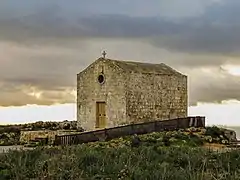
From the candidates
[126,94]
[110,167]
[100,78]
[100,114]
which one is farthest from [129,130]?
[110,167]

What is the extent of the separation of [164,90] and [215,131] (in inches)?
208

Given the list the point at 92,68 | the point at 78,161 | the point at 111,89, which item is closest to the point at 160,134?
the point at 111,89

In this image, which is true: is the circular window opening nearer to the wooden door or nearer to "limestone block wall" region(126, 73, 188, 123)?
the wooden door

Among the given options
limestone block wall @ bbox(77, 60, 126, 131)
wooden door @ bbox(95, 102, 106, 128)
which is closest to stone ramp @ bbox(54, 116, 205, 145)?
limestone block wall @ bbox(77, 60, 126, 131)

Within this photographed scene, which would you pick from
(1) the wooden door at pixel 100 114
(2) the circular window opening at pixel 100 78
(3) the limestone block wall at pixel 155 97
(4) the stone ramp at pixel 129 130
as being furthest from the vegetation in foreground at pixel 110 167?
(2) the circular window opening at pixel 100 78

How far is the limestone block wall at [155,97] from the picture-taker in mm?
31703

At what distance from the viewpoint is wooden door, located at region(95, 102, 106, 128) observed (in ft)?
108

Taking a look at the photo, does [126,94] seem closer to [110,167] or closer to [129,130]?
[129,130]

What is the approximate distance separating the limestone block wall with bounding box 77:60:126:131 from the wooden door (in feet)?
0.80

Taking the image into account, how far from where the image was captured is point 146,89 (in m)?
32.6

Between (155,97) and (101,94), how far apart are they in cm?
346

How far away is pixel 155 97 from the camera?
109 feet

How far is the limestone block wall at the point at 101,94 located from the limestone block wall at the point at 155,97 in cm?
58

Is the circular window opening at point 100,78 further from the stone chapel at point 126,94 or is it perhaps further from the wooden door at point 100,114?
the wooden door at point 100,114
